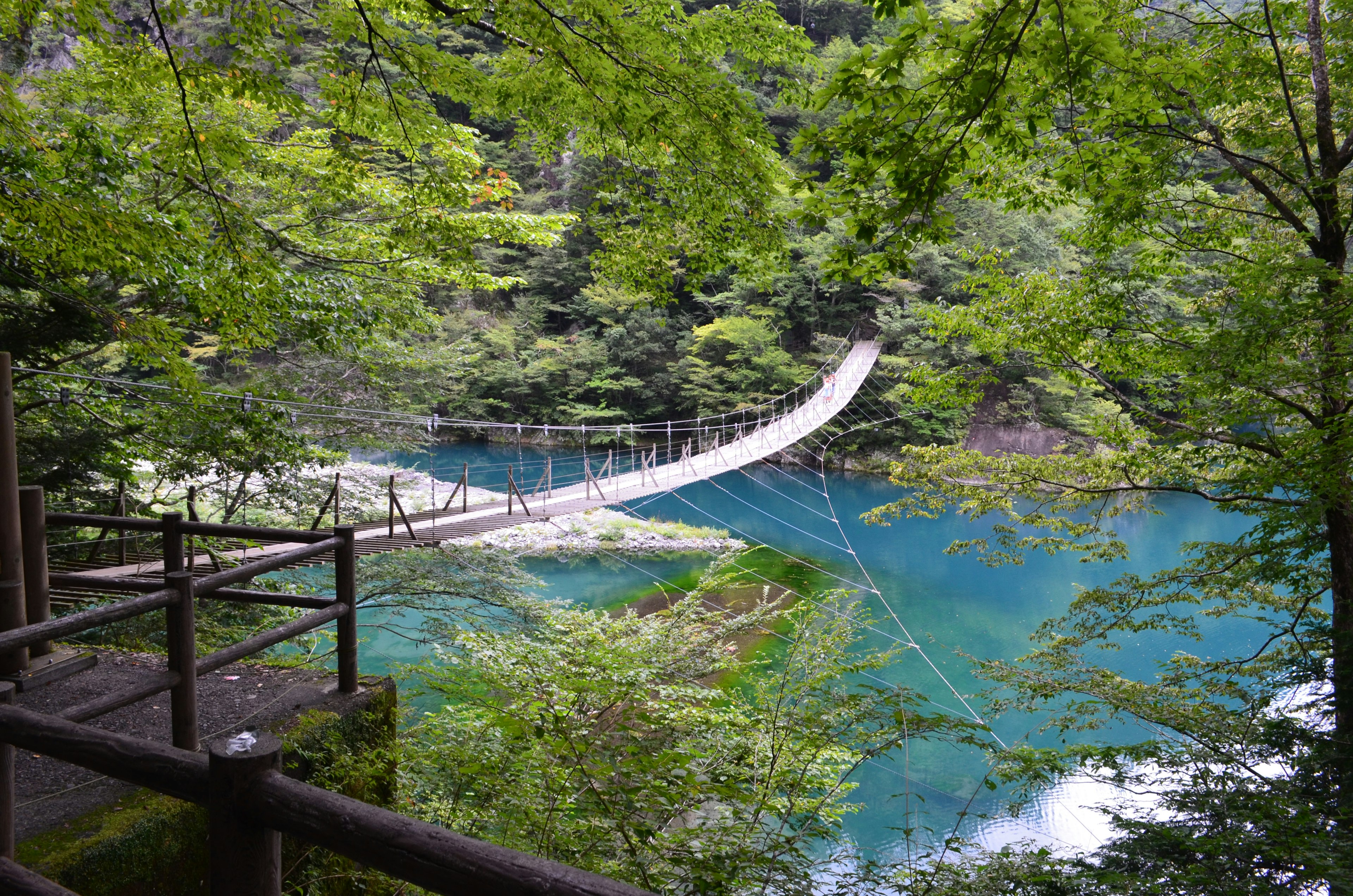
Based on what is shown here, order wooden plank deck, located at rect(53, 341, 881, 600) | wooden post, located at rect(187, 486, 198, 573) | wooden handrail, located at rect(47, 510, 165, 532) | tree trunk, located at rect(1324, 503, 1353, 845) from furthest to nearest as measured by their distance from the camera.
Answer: wooden plank deck, located at rect(53, 341, 881, 600) → wooden post, located at rect(187, 486, 198, 573) → tree trunk, located at rect(1324, 503, 1353, 845) → wooden handrail, located at rect(47, 510, 165, 532)

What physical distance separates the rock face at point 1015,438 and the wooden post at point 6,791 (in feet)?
39.2

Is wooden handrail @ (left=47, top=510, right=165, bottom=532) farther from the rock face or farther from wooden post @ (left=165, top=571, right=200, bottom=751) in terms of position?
the rock face

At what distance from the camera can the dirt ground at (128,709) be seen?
1173 millimetres

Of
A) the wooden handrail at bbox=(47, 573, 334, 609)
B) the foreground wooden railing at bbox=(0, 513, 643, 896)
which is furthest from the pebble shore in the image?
the foreground wooden railing at bbox=(0, 513, 643, 896)

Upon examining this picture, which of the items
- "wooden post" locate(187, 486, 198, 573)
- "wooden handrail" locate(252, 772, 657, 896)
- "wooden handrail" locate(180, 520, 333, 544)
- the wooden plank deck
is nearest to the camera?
"wooden handrail" locate(252, 772, 657, 896)

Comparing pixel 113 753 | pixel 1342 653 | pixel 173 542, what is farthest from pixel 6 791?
pixel 1342 653

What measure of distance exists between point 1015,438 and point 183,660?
41.8 ft

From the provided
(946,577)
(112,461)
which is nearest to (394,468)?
(112,461)

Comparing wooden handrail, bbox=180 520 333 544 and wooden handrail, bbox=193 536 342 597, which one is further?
wooden handrail, bbox=180 520 333 544

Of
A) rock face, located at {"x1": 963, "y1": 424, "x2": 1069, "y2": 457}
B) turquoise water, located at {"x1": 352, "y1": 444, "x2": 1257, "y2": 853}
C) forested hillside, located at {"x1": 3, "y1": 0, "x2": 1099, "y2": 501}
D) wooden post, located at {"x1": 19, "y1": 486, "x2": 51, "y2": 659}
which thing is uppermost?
forested hillside, located at {"x1": 3, "y1": 0, "x2": 1099, "y2": 501}

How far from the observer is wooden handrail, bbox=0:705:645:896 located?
52cm

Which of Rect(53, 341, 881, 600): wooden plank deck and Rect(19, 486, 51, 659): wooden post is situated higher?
Rect(19, 486, 51, 659): wooden post

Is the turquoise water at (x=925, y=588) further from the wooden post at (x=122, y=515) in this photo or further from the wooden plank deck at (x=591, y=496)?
the wooden post at (x=122, y=515)

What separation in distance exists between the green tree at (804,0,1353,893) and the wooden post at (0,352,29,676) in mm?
1639
